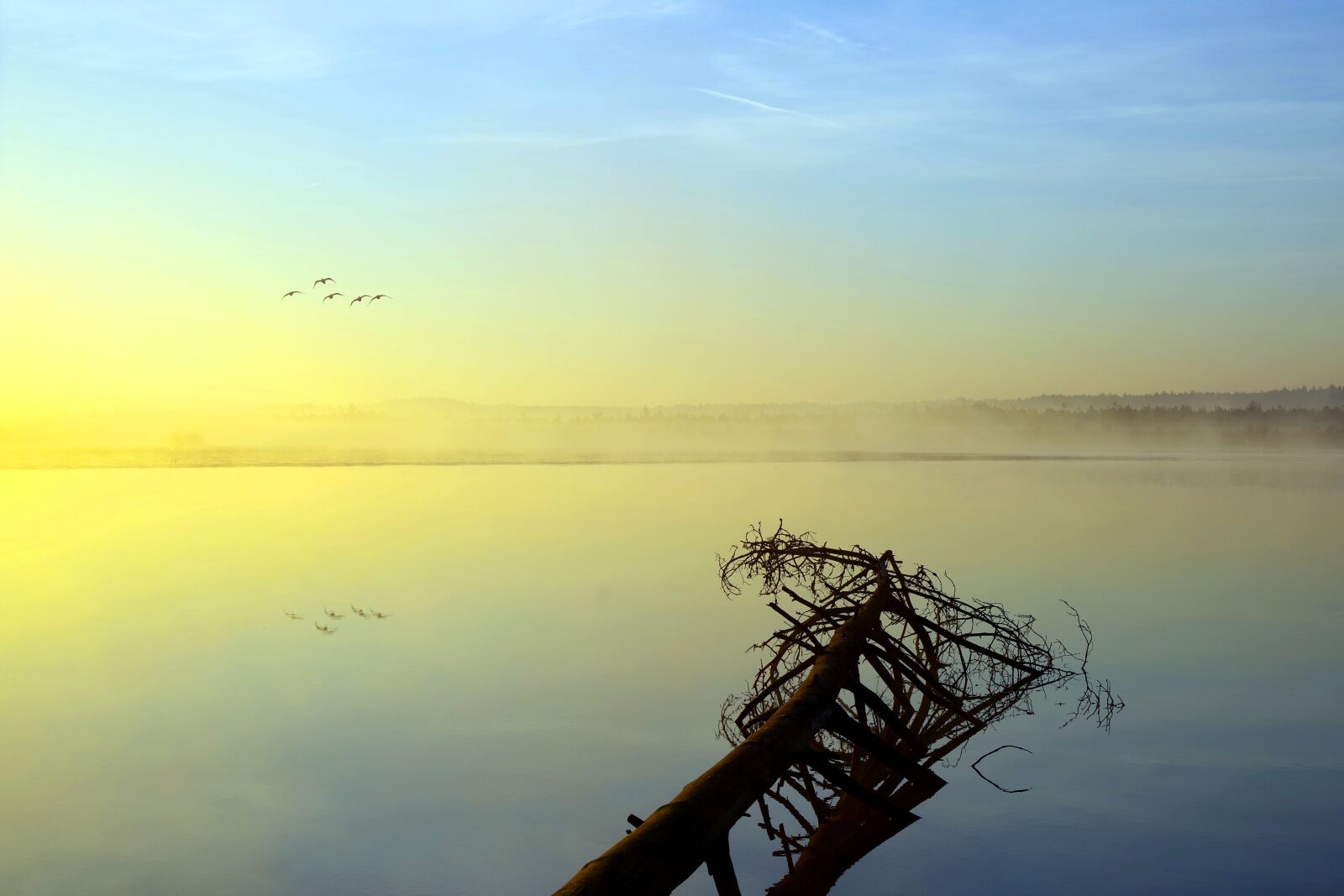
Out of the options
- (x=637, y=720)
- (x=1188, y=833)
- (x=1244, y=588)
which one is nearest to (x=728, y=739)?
(x=637, y=720)

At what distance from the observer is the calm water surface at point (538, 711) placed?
5848 millimetres

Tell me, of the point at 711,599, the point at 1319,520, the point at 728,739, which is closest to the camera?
the point at 728,739

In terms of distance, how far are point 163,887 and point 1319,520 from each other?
23.4 m

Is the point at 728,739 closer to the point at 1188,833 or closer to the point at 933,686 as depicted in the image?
the point at 933,686

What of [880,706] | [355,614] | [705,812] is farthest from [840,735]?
[355,614]

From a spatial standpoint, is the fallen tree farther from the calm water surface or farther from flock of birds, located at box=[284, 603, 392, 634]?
flock of birds, located at box=[284, 603, 392, 634]

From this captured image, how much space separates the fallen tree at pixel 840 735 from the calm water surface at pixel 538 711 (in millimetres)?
238

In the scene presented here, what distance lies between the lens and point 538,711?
8555 millimetres

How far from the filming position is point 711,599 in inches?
538

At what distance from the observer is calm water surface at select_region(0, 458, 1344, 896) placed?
230 inches

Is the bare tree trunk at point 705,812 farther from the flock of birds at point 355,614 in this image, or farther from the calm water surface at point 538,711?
the flock of birds at point 355,614

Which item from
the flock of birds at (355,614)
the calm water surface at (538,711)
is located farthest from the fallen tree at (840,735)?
the flock of birds at (355,614)

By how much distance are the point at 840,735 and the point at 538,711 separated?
255cm

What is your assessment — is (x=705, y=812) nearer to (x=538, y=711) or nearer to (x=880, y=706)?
(x=880, y=706)
